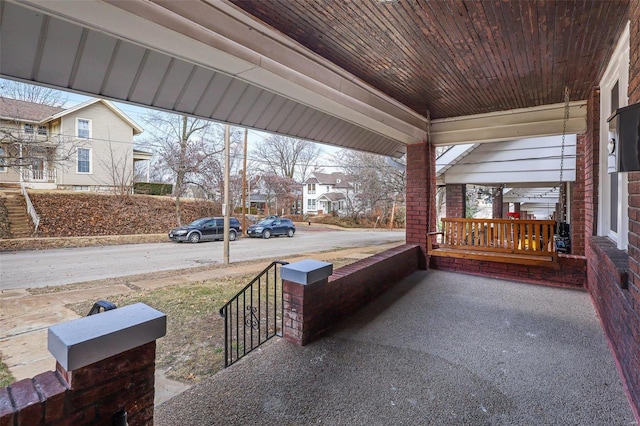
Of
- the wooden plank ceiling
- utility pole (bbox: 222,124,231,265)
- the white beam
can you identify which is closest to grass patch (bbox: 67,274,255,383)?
utility pole (bbox: 222,124,231,265)

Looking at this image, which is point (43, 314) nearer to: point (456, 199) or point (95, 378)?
point (95, 378)

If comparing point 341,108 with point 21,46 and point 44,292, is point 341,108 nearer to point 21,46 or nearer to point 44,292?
point 21,46

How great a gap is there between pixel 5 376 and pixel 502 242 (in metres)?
6.19

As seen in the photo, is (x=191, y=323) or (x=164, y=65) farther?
(x=191, y=323)

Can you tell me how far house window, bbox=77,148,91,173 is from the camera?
14938mm

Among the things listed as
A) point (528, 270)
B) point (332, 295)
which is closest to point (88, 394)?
point (332, 295)

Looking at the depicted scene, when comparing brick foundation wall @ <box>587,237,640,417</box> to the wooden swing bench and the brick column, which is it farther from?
the brick column

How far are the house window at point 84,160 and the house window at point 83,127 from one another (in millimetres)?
705

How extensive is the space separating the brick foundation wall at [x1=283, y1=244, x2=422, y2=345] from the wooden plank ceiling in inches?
83.7

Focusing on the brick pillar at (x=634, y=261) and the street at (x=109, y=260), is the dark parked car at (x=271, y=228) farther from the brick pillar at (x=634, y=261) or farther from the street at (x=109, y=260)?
the brick pillar at (x=634, y=261)

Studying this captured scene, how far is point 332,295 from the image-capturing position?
2.99 m

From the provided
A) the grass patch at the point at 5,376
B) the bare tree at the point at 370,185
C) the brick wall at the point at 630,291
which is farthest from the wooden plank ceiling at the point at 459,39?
the bare tree at the point at 370,185

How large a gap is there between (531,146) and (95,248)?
13667 mm

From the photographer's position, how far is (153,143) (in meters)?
16.6
